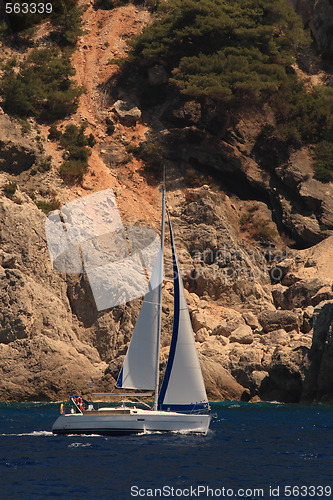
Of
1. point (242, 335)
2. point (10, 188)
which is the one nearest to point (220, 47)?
point (10, 188)

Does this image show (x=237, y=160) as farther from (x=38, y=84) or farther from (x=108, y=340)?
(x=108, y=340)

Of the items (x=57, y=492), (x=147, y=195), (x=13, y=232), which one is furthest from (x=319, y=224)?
(x=57, y=492)

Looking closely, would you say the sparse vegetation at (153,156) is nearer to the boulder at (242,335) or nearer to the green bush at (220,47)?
the green bush at (220,47)

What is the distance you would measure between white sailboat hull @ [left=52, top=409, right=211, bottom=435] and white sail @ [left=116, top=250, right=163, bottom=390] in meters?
1.14

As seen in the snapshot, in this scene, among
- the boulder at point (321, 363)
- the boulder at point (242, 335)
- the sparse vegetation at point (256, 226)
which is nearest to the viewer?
the boulder at point (321, 363)

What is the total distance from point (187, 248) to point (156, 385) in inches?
1085

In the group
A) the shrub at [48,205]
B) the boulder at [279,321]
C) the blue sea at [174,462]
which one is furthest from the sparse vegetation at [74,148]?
the blue sea at [174,462]

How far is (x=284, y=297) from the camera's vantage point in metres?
54.1

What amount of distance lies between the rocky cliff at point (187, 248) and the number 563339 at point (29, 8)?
4.50 m

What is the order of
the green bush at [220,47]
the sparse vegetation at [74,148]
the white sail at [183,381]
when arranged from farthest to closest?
the green bush at [220,47] → the sparse vegetation at [74,148] → the white sail at [183,381]

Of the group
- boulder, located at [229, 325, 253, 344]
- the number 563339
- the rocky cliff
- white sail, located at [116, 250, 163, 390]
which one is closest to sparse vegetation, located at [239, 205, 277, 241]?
the rocky cliff

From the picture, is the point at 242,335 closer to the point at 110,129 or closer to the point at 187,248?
the point at 187,248

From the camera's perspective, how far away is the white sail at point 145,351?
1210 inches

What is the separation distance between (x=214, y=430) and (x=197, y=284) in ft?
74.8
